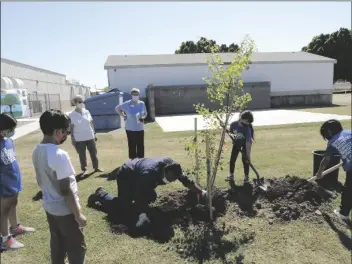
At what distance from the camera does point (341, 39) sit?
4084cm

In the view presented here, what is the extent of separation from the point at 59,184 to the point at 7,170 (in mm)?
1618

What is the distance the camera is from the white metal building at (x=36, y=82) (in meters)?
29.2

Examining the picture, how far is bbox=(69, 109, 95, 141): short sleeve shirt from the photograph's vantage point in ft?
22.2

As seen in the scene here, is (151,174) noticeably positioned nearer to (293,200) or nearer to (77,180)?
(293,200)

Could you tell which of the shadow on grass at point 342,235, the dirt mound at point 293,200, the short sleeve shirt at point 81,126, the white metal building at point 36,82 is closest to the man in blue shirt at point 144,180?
the dirt mound at point 293,200

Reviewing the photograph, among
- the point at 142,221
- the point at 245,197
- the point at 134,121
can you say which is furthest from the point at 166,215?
the point at 134,121

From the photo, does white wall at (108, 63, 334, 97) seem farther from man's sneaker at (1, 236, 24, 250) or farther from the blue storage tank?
man's sneaker at (1, 236, 24, 250)

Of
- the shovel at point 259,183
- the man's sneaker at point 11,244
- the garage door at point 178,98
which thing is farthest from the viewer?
the garage door at point 178,98

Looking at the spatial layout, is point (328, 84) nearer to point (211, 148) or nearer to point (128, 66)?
point (128, 66)

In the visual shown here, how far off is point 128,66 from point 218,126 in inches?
887

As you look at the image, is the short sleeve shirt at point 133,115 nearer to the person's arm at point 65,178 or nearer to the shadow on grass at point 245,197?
the shadow on grass at point 245,197

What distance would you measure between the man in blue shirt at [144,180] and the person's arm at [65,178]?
62.5 inches

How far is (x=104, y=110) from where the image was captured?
1608cm

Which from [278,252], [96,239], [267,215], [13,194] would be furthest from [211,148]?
[13,194]
